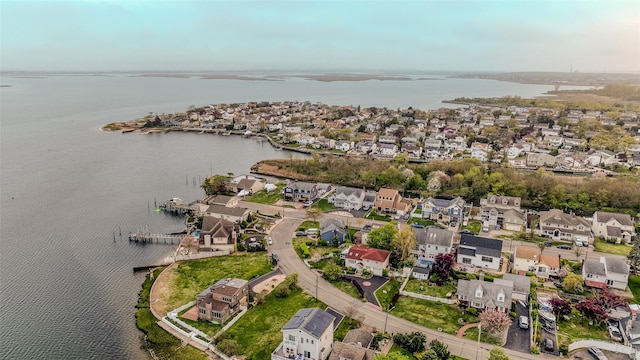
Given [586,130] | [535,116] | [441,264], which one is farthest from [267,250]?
[535,116]

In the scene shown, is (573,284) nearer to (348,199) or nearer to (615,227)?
(615,227)

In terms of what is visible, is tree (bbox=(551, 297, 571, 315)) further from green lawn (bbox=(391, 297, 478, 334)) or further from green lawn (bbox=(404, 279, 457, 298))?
green lawn (bbox=(404, 279, 457, 298))

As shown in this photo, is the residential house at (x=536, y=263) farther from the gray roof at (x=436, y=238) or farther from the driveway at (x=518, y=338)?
the driveway at (x=518, y=338)

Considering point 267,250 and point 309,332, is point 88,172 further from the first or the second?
point 309,332

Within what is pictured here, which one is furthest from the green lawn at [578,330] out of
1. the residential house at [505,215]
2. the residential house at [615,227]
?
the residential house at [615,227]

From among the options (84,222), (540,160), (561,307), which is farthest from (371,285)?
(540,160)

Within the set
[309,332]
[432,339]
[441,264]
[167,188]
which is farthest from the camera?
[167,188]

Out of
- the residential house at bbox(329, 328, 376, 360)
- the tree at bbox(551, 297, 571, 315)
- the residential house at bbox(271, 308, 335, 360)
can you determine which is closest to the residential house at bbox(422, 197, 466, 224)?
the tree at bbox(551, 297, 571, 315)
